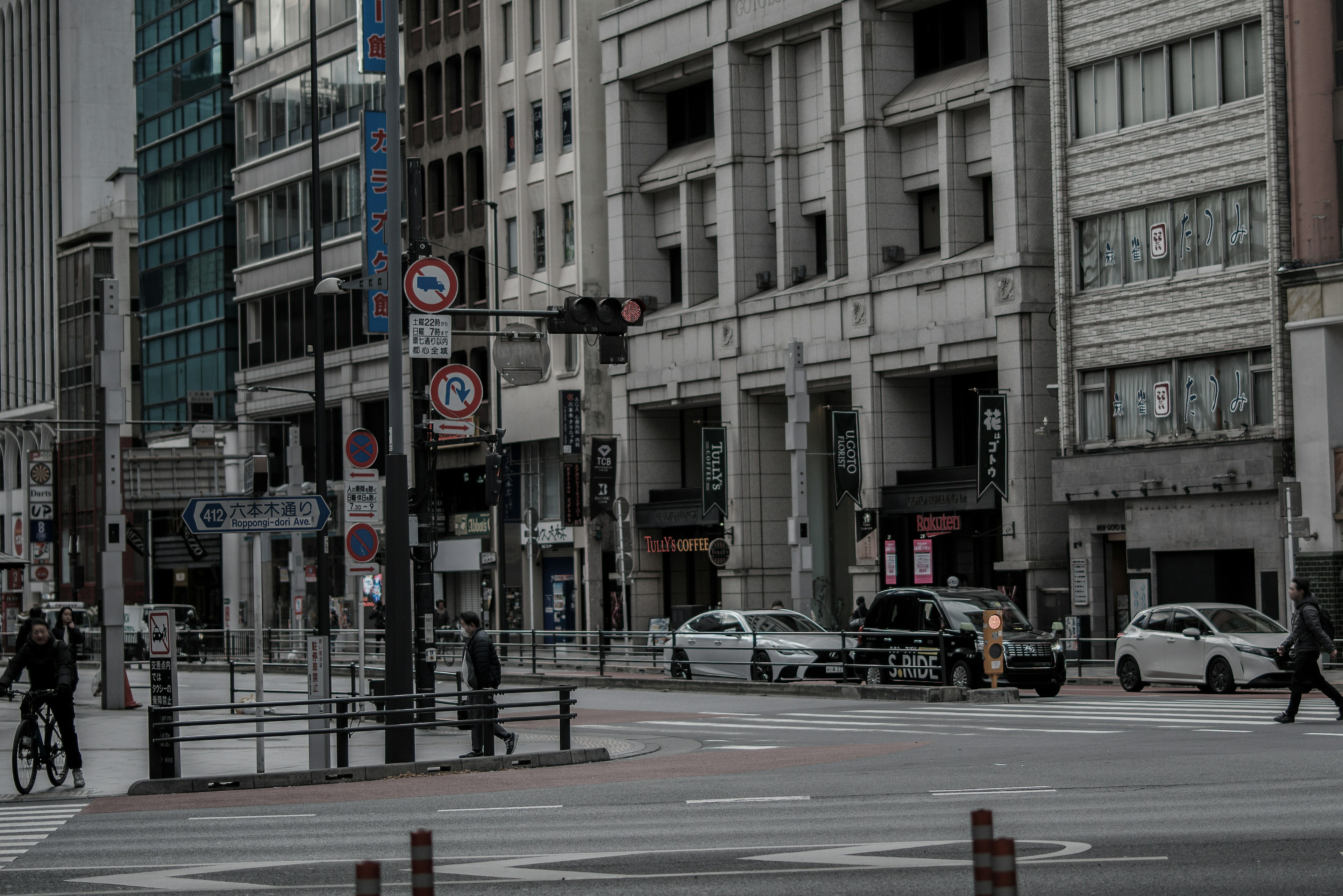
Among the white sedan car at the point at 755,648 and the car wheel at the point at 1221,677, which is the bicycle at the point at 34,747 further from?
the car wheel at the point at 1221,677

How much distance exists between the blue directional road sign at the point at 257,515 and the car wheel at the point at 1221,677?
54.4 feet

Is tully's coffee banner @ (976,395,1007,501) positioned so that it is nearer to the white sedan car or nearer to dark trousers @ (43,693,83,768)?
the white sedan car

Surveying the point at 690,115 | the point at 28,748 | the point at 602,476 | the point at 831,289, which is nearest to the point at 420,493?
the point at 28,748

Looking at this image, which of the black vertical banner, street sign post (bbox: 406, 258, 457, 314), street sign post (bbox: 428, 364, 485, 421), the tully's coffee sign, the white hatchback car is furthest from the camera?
the black vertical banner

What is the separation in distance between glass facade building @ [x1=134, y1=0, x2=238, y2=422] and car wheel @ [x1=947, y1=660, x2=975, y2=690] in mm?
56308

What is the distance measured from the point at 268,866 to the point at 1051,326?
3615cm

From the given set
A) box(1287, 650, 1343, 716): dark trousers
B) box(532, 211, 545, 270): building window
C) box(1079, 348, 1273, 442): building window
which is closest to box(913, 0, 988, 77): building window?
box(1079, 348, 1273, 442): building window

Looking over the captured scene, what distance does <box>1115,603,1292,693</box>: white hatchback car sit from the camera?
106 ft

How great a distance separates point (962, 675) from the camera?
34281mm

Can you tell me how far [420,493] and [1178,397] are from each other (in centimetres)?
2082

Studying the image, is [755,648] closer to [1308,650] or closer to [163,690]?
[1308,650]

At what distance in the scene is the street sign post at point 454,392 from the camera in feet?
85.4

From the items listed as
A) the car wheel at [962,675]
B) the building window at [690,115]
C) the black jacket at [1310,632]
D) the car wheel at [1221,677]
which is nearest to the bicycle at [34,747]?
the black jacket at [1310,632]

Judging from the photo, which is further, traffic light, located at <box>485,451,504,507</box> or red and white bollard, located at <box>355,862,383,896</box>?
traffic light, located at <box>485,451,504,507</box>
